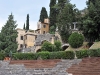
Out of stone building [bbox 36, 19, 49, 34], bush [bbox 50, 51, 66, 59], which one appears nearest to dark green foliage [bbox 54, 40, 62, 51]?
bush [bbox 50, 51, 66, 59]

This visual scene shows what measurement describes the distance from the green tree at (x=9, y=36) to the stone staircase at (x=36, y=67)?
1237 centimetres

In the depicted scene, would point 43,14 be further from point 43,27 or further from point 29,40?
point 29,40

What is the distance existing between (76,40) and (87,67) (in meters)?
10.8

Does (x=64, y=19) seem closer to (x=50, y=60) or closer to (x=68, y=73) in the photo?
(x=50, y=60)

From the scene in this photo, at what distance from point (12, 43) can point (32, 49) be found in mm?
3312

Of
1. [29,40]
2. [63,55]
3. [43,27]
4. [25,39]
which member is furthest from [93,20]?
[43,27]

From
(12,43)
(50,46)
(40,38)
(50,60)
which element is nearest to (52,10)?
(40,38)

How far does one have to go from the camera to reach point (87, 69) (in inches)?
710

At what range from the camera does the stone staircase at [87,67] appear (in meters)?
17.7

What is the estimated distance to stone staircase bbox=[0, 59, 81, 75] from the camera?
19469 mm

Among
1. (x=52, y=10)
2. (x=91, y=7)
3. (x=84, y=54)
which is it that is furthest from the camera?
(x=52, y=10)

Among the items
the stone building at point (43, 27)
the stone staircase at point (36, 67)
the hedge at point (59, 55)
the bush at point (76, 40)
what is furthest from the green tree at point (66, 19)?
the stone building at point (43, 27)

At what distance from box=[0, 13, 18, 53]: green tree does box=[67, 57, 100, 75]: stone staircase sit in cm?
1657

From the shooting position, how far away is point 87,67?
18.2 meters
